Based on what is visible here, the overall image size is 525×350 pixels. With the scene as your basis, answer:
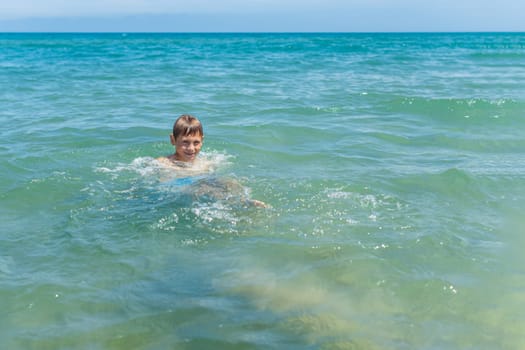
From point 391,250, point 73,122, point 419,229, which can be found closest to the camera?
point 391,250

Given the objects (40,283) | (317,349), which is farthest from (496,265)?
(40,283)

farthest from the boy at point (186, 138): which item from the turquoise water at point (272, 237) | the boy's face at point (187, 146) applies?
the turquoise water at point (272, 237)

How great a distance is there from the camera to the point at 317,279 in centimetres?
385

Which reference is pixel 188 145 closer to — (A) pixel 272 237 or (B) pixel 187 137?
(B) pixel 187 137

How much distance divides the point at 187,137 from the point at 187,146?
0.39ft

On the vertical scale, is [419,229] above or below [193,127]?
below

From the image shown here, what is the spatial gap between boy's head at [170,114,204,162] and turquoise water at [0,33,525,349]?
0.42 meters

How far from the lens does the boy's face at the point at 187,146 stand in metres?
6.34

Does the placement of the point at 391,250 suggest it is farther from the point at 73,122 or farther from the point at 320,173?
the point at 73,122

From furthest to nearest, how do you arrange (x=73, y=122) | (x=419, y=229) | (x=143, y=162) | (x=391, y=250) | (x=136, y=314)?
(x=73, y=122)
(x=143, y=162)
(x=419, y=229)
(x=391, y=250)
(x=136, y=314)

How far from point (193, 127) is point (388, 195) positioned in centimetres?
246

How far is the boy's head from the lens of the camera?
Result: 20.5 feet

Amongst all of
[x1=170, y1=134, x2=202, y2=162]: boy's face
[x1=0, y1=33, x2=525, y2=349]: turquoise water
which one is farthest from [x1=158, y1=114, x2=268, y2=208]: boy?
[x1=0, y1=33, x2=525, y2=349]: turquoise water

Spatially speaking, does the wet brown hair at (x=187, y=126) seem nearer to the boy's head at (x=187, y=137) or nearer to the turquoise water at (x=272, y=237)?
the boy's head at (x=187, y=137)
